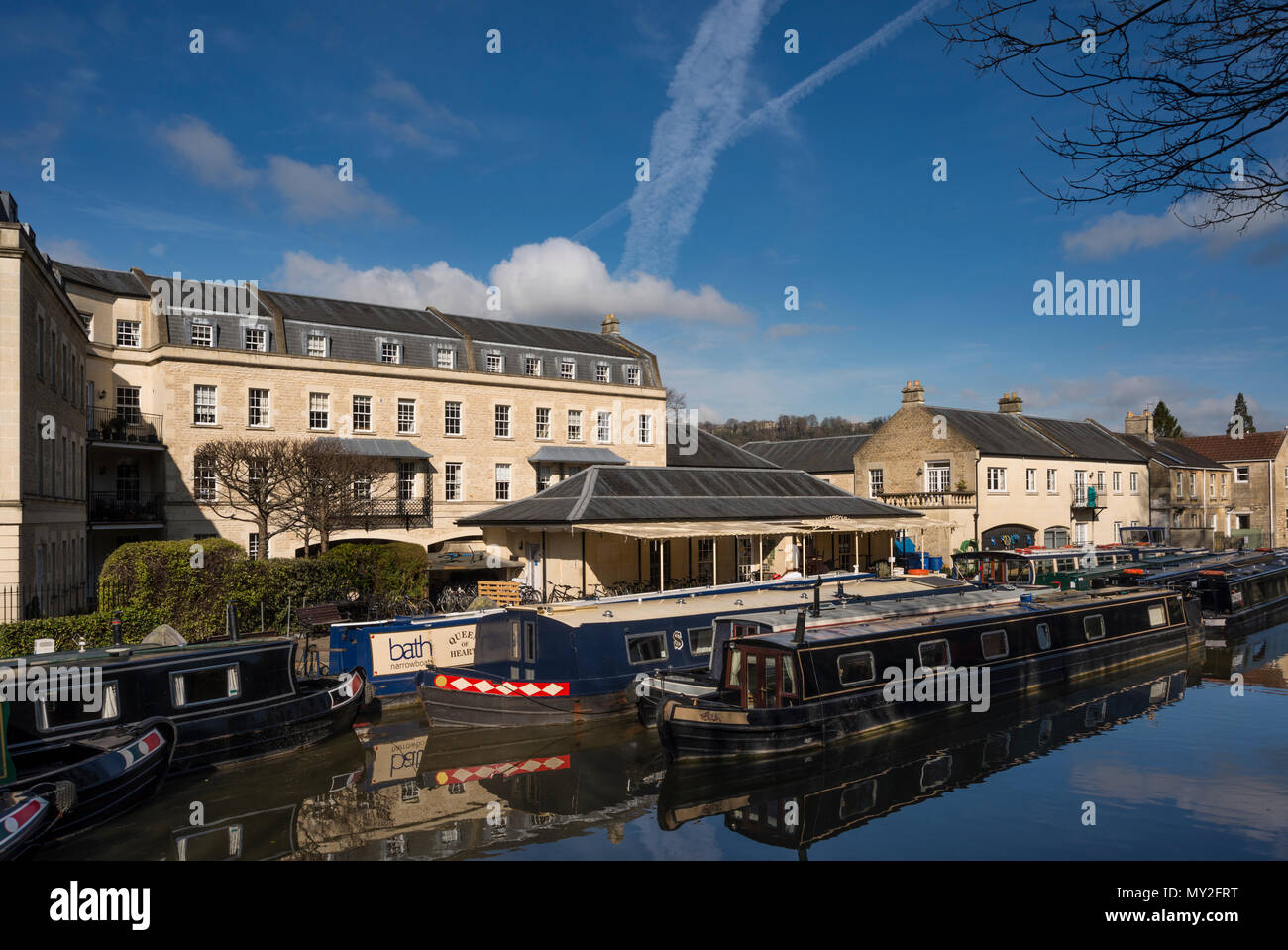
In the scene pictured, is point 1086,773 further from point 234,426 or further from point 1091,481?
point 1091,481

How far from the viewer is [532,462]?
3503 centimetres

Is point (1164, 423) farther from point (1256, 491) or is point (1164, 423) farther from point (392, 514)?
point (392, 514)

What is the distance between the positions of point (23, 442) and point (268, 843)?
36.6 ft

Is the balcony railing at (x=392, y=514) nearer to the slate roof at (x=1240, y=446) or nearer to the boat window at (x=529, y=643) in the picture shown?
the boat window at (x=529, y=643)

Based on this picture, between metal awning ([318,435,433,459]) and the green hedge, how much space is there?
872 centimetres

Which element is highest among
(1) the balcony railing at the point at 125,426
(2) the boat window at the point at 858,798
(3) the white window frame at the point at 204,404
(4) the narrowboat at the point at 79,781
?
(3) the white window frame at the point at 204,404

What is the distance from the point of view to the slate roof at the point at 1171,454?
47.2 m

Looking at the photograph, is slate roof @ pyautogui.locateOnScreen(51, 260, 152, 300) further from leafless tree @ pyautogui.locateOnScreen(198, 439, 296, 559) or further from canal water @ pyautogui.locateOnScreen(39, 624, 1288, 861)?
canal water @ pyautogui.locateOnScreen(39, 624, 1288, 861)

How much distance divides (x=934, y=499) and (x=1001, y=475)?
3.46 meters

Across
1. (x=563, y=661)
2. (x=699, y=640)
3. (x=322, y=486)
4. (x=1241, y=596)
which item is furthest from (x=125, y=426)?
(x=1241, y=596)

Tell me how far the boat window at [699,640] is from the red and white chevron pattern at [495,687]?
9.33 feet

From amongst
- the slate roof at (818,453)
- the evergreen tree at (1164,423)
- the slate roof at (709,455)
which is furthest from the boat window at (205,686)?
the evergreen tree at (1164,423)
